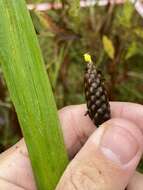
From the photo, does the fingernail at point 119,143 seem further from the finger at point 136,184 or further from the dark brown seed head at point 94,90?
the finger at point 136,184

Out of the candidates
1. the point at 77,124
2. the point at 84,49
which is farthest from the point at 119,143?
the point at 84,49

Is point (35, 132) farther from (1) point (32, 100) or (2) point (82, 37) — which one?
(2) point (82, 37)

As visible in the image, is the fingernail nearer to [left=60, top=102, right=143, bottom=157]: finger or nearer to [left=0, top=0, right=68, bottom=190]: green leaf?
[left=0, top=0, right=68, bottom=190]: green leaf

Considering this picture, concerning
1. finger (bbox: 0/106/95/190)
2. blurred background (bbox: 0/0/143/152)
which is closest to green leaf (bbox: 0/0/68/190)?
finger (bbox: 0/106/95/190)

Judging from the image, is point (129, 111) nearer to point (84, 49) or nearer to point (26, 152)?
point (26, 152)

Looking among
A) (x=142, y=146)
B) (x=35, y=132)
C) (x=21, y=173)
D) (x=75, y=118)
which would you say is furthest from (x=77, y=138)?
(x=35, y=132)
